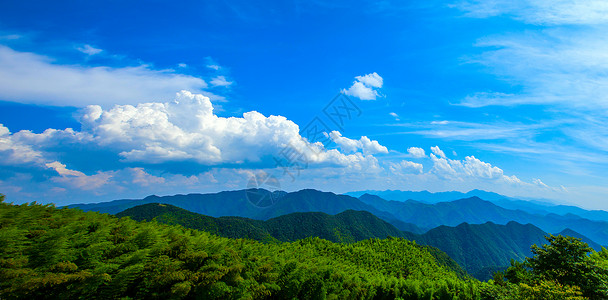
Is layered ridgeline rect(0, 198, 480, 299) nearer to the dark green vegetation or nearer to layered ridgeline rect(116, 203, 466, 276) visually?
the dark green vegetation

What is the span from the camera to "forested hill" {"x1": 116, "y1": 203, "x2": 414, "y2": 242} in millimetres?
112562

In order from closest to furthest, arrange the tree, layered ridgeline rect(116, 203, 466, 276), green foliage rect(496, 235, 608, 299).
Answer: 1. green foliage rect(496, 235, 608, 299)
2. the tree
3. layered ridgeline rect(116, 203, 466, 276)

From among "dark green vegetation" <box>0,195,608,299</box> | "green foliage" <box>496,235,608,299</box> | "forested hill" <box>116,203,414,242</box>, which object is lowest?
"forested hill" <box>116,203,414,242</box>

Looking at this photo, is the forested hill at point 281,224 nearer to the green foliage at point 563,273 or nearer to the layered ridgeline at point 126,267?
the green foliage at point 563,273

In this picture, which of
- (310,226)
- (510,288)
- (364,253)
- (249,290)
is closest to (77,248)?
(249,290)

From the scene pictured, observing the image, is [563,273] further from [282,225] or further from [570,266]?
[282,225]

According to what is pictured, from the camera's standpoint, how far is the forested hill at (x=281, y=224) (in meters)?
113

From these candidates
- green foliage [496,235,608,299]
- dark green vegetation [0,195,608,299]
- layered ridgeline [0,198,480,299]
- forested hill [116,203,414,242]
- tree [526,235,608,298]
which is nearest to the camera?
layered ridgeline [0,198,480,299]

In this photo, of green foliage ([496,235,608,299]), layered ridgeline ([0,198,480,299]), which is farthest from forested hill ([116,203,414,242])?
layered ridgeline ([0,198,480,299])

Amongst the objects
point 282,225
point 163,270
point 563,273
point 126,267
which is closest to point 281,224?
point 282,225

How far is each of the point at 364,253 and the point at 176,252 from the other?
34987mm

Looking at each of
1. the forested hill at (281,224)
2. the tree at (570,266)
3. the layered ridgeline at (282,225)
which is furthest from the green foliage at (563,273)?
the forested hill at (281,224)

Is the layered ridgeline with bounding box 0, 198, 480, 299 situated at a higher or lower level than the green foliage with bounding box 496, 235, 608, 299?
higher

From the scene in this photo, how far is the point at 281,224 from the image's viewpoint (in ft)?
548
